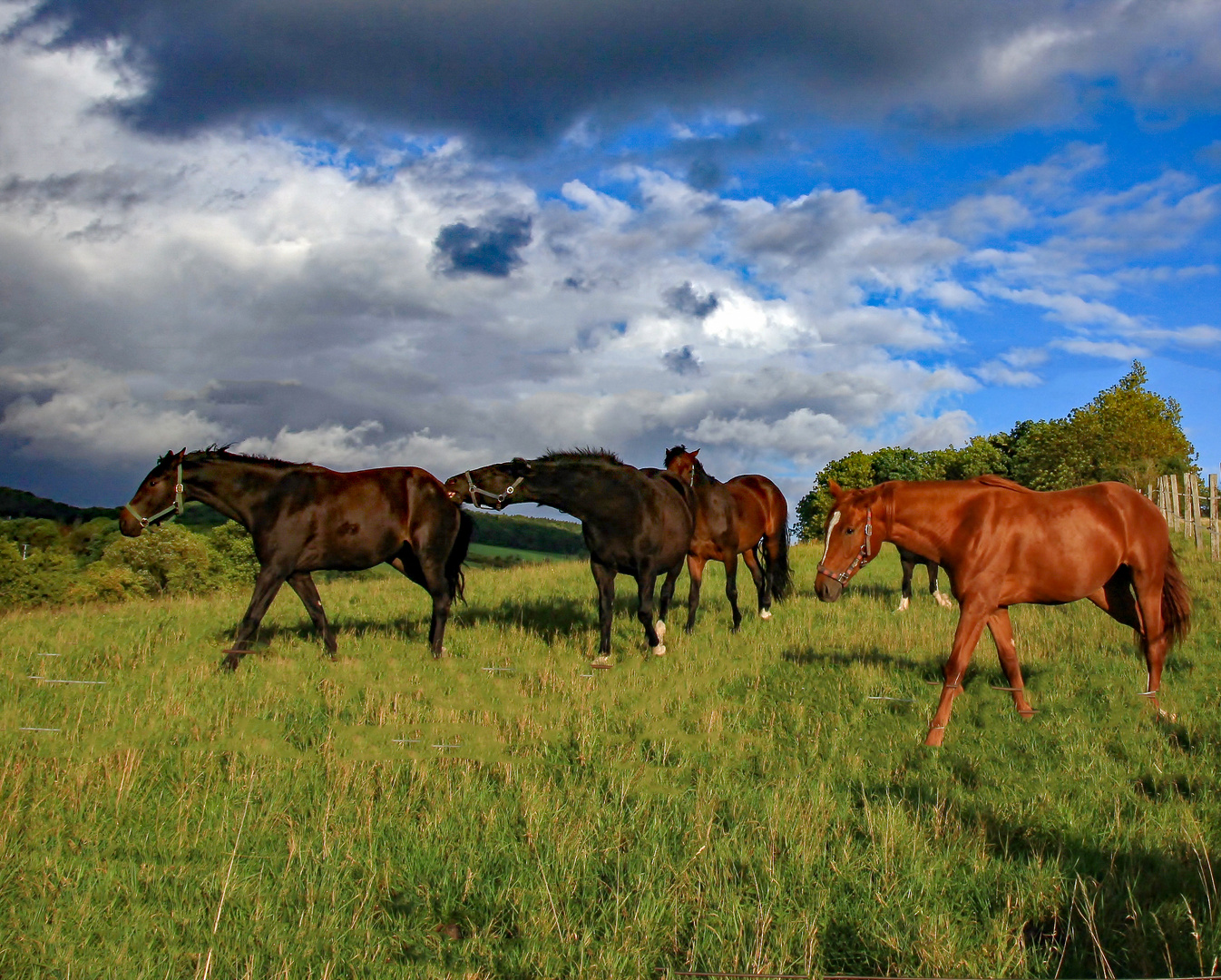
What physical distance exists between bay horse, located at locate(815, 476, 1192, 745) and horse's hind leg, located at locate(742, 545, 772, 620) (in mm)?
6641

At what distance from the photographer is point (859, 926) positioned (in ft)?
11.9

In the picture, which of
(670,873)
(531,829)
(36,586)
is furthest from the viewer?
(36,586)

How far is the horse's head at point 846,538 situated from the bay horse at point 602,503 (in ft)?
11.6

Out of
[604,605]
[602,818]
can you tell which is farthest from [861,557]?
[604,605]

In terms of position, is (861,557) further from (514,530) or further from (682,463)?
(514,530)

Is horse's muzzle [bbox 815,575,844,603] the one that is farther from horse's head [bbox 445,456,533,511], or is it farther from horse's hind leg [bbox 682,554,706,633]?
horse's hind leg [bbox 682,554,706,633]

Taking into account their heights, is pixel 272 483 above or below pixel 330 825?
above

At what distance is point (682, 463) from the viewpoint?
1414cm

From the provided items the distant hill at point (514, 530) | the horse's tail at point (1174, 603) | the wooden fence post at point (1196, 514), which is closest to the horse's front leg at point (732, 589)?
the horse's tail at point (1174, 603)

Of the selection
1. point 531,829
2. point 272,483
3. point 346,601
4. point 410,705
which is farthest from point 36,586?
point 531,829

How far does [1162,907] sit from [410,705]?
19.7ft

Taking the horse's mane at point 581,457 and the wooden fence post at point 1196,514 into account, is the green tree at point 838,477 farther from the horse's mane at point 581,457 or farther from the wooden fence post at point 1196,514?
the horse's mane at point 581,457

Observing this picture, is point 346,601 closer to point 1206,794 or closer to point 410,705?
point 410,705

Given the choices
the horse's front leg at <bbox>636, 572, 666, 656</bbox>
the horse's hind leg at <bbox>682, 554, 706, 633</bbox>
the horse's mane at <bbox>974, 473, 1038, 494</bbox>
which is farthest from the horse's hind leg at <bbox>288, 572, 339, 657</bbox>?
the horse's mane at <bbox>974, 473, 1038, 494</bbox>
